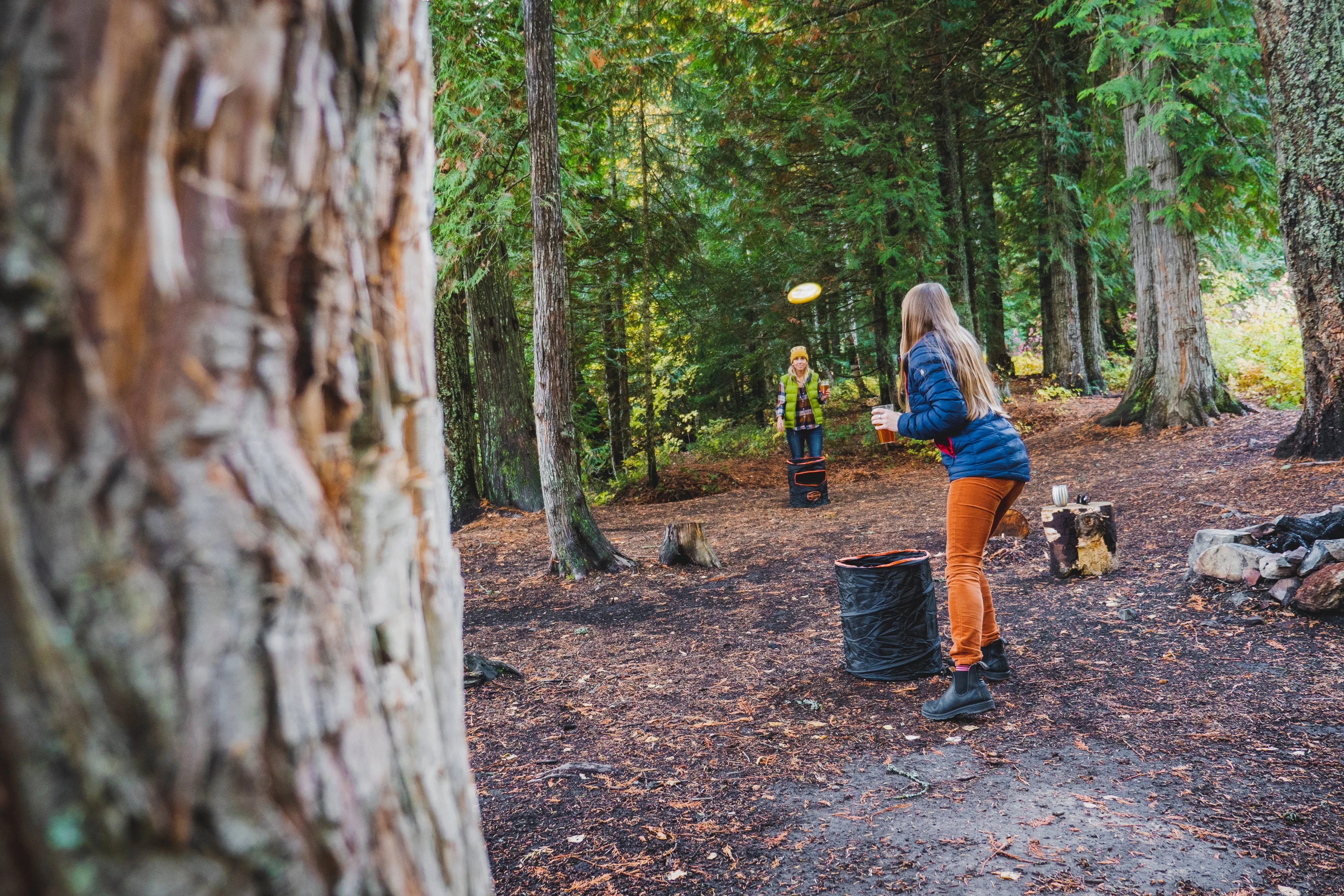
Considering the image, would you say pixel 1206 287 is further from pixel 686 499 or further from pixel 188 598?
pixel 188 598

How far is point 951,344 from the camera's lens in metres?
3.88

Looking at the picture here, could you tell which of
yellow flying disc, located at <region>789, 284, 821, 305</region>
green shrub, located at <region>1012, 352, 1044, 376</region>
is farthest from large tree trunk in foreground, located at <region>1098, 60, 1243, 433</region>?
green shrub, located at <region>1012, 352, 1044, 376</region>

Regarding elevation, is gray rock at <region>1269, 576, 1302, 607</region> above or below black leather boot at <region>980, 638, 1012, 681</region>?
above

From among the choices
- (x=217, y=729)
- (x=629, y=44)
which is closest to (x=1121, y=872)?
(x=217, y=729)

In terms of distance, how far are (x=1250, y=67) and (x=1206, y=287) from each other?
9.70 metres

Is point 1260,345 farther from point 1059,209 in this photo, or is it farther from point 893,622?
point 893,622

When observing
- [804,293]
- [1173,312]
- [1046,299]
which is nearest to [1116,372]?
[1046,299]

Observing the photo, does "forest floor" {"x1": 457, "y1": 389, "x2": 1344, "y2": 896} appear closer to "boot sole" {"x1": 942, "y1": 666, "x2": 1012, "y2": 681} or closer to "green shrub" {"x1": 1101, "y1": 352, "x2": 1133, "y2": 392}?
"boot sole" {"x1": 942, "y1": 666, "x2": 1012, "y2": 681}

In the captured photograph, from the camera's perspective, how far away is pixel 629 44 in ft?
32.5

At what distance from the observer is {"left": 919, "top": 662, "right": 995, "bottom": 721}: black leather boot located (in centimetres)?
386

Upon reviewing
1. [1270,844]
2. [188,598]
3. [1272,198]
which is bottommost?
[1270,844]

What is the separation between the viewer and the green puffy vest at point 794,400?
10867 millimetres

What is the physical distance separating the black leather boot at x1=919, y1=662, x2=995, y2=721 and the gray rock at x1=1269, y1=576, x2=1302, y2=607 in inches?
85.1

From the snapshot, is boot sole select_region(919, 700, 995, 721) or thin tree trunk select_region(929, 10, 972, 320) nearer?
boot sole select_region(919, 700, 995, 721)
